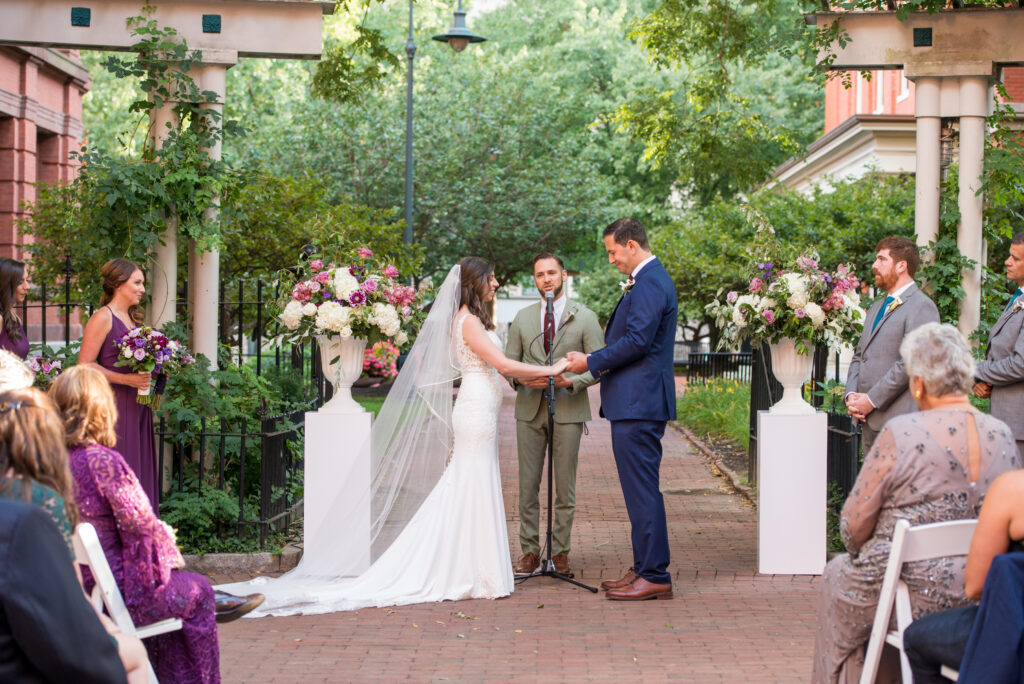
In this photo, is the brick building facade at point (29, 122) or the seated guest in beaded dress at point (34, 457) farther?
the brick building facade at point (29, 122)

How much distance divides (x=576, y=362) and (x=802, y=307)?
1.56 meters

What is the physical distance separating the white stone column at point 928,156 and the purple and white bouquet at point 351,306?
4.38 m

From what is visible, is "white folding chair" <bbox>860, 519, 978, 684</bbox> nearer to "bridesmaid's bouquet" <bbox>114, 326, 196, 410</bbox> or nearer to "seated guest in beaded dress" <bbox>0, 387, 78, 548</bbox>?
"seated guest in beaded dress" <bbox>0, 387, 78, 548</bbox>

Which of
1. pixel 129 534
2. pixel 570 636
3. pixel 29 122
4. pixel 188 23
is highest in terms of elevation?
pixel 29 122

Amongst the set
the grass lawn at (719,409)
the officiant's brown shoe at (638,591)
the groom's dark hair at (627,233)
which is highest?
the groom's dark hair at (627,233)

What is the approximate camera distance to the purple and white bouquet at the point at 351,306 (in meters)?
7.22

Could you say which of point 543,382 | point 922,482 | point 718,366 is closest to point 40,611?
point 922,482

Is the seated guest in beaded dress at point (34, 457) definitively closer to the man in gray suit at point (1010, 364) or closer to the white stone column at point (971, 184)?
the man in gray suit at point (1010, 364)

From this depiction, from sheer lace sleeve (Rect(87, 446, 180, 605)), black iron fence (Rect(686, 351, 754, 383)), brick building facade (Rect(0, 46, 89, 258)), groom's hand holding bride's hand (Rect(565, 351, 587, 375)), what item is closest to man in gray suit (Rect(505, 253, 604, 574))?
groom's hand holding bride's hand (Rect(565, 351, 587, 375))

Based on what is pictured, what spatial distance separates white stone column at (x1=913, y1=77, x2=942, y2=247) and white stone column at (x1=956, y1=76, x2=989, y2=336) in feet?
0.59

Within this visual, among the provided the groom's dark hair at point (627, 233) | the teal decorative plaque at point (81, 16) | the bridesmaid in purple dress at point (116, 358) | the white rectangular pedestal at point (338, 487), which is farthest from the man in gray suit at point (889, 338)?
the teal decorative plaque at point (81, 16)

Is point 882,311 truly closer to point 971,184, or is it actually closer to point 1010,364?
point 1010,364

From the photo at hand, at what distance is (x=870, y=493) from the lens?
4.07 metres

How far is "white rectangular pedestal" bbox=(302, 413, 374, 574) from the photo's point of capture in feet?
23.3
